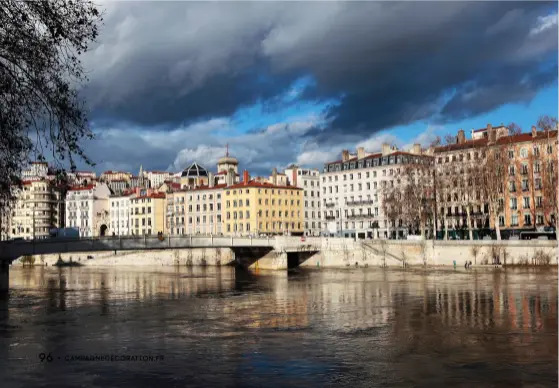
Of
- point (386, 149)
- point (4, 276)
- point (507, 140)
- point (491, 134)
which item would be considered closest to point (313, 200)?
point (386, 149)

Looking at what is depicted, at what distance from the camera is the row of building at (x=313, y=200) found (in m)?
99.2

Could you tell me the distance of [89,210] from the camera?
169 meters

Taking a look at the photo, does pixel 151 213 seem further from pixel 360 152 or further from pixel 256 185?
pixel 360 152

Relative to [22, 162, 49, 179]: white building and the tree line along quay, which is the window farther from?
[22, 162, 49, 179]: white building

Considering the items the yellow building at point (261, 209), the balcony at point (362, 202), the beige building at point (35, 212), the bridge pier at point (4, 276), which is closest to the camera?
the bridge pier at point (4, 276)

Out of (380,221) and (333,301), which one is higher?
(380,221)

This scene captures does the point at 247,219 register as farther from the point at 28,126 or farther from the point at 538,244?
the point at 28,126

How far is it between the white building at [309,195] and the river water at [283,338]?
88.6 m

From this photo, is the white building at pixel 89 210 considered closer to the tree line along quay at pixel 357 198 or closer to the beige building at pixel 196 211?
the tree line along quay at pixel 357 198

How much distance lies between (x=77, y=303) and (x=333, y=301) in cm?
1706

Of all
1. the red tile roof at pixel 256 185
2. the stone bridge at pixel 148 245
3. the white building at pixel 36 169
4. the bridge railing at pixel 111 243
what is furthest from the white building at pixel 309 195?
the white building at pixel 36 169

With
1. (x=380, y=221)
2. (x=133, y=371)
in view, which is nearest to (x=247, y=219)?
(x=380, y=221)

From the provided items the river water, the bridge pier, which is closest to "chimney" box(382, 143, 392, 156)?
the river water

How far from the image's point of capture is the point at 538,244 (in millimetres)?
82938
